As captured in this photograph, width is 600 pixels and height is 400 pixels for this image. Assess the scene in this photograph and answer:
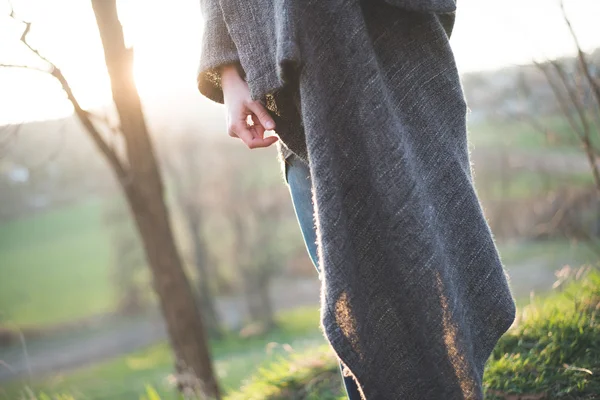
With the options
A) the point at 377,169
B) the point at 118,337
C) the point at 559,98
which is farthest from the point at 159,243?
the point at 118,337

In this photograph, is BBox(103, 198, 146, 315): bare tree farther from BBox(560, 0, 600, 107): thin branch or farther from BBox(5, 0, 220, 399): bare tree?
BBox(560, 0, 600, 107): thin branch

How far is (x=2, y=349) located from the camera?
105ft

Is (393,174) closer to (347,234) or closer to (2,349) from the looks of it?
(347,234)

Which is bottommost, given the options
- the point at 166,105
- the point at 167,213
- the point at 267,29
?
the point at 167,213

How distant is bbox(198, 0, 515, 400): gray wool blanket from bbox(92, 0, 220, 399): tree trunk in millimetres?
2255

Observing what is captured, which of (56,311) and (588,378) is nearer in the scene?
(588,378)

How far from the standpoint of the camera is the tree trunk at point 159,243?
3432 millimetres

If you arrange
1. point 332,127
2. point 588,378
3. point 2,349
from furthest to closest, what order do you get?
point 2,349 < point 588,378 < point 332,127

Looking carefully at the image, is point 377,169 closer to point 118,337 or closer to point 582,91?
point 582,91

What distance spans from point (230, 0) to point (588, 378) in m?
1.70

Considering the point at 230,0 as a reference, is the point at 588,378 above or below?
below

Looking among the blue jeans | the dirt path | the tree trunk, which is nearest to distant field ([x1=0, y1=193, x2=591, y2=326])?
the dirt path

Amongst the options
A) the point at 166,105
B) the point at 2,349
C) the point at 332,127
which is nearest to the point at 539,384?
the point at 332,127

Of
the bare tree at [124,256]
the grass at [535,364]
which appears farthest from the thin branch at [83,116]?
the bare tree at [124,256]
